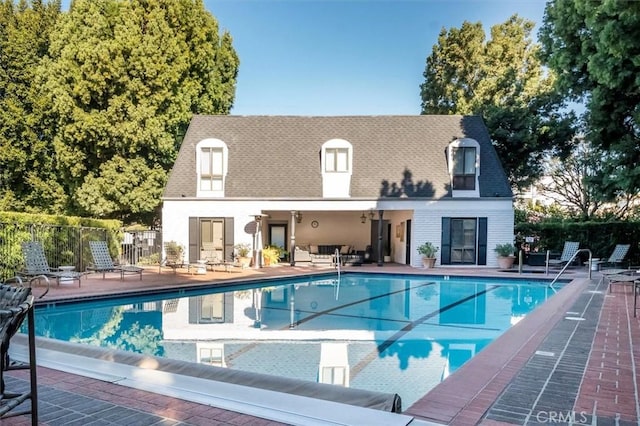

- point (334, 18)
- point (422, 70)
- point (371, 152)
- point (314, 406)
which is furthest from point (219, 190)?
point (422, 70)

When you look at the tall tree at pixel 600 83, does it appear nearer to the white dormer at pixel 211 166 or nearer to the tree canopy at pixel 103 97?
the white dormer at pixel 211 166

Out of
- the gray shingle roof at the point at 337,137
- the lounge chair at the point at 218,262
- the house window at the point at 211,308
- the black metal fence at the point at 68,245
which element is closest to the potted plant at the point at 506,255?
the gray shingle roof at the point at 337,137

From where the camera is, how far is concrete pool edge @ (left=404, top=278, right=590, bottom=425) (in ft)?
11.3

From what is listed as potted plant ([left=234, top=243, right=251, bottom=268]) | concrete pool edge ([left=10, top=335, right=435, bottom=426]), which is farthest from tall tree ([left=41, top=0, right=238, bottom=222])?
concrete pool edge ([left=10, top=335, right=435, bottom=426])

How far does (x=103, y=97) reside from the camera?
71.4 feet

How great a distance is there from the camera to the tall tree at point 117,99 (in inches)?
830

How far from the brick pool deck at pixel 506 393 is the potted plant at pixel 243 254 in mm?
13248

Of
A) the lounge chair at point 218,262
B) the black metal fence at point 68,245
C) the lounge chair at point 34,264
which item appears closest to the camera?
the lounge chair at point 34,264

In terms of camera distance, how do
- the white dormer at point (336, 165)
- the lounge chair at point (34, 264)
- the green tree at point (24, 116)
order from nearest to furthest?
1. the lounge chair at point (34, 264)
2. the white dormer at point (336, 165)
3. the green tree at point (24, 116)

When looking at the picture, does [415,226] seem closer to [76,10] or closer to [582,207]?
[582,207]

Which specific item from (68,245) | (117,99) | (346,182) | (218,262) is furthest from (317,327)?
(117,99)

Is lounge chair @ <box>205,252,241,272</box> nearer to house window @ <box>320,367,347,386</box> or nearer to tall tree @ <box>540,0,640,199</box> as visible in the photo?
house window @ <box>320,367,347,386</box>

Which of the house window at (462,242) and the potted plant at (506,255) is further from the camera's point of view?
the house window at (462,242)

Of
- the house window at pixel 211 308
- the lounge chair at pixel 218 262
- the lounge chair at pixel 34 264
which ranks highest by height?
the lounge chair at pixel 34 264
